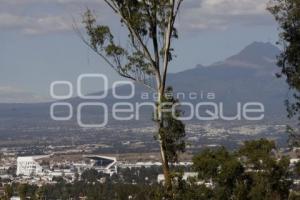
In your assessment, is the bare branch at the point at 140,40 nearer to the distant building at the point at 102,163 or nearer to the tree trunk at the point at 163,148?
the tree trunk at the point at 163,148

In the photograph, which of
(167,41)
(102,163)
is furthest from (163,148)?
(102,163)

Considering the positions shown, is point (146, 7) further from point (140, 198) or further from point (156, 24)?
point (140, 198)

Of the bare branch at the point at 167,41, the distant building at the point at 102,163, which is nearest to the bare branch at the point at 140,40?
the bare branch at the point at 167,41

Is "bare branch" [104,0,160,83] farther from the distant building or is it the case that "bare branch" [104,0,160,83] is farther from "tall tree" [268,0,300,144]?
the distant building

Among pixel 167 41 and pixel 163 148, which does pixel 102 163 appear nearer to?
pixel 167 41

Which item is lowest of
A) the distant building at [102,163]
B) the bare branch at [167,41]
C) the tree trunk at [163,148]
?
the distant building at [102,163]

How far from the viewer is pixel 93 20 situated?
15.9 meters

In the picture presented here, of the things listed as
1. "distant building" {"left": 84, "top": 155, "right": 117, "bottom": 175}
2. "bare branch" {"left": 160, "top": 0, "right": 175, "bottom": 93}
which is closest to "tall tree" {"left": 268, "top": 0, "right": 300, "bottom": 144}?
→ "bare branch" {"left": 160, "top": 0, "right": 175, "bottom": 93}

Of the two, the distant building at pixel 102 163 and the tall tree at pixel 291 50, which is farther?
the distant building at pixel 102 163

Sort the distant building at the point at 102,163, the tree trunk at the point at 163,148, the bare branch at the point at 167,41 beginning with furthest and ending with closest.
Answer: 1. the distant building at the point at 102,163
2. the bare branch at the point at 167,41
3. the tree trunk at the point at 163,148

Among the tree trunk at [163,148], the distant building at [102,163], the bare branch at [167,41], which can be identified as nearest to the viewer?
the tree trunk at [163,148]

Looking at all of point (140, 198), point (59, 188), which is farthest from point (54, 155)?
point (140, 198)

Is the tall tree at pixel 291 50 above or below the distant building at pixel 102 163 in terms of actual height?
above

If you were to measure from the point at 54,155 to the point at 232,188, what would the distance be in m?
110
